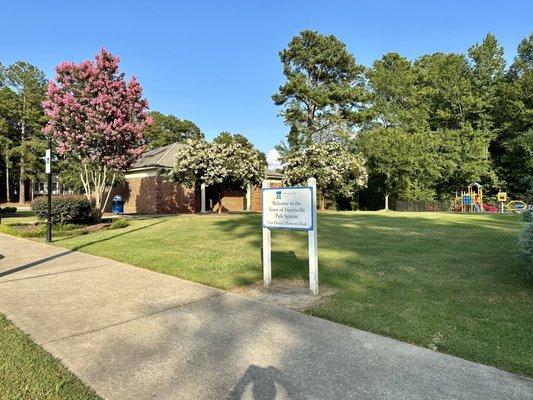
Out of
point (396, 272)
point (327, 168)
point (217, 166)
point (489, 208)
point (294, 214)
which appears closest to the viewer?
point (294, 214)

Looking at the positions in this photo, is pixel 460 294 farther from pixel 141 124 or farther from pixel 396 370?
pixel 141 124

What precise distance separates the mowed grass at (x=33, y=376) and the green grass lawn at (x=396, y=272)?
2.78 m

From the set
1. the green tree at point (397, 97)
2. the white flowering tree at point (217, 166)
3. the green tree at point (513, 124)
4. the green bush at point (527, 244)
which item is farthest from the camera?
the green tree at point (397, 97)

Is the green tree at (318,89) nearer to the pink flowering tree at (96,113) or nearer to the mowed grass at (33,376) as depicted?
the pink flowering tree at (96,113)

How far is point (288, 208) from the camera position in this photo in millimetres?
6188

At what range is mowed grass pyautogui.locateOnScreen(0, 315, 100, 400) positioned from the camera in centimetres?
311

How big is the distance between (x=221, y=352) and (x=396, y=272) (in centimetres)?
414

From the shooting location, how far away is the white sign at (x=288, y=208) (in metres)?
5.90

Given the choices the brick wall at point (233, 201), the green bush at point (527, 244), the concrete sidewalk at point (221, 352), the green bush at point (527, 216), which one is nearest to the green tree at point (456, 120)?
the brick wall at point (233, 201)

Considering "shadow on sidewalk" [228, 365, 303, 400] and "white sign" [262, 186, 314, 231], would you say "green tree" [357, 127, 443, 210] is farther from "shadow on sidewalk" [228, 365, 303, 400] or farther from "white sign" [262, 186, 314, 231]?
"shadow on sidewalk" [228, 365, 303, 400]

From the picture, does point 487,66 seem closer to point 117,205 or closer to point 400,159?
point 400,159

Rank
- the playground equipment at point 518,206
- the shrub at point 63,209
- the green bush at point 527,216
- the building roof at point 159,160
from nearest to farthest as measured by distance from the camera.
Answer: the green bush at point 527,216
the playground equipment at point 518,206
the shrub at point 63,209
the building roof at point 159,160

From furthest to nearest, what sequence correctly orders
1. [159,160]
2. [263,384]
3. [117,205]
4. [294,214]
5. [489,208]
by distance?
[489,208] < [159,160] < [117,205] < [294,214] < [263,384]

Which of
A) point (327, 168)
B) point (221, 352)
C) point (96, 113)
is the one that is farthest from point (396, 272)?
point (327, 168)
